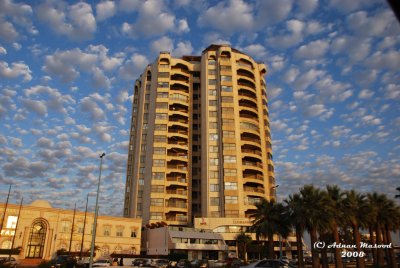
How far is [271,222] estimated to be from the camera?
50688 mm

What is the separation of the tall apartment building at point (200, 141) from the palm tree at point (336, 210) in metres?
41.4

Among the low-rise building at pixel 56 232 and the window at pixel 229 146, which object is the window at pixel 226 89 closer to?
the window at pixel 229 146

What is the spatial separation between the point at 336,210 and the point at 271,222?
375 inches

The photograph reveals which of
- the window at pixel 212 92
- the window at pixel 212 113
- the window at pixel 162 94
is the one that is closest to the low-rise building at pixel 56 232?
the window at pixel 212 113

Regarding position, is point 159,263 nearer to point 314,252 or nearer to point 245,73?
point 314,252

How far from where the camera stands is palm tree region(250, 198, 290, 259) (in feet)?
165

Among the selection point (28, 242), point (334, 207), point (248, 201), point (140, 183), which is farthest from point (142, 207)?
point (334, 207)

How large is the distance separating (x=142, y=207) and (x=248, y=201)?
29.4 metres

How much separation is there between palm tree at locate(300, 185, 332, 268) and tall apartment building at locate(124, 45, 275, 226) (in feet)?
145

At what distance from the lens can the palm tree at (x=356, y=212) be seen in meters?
47.8

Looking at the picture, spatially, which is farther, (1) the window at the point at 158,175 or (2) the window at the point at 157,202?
(1) the window at the point at 158,175

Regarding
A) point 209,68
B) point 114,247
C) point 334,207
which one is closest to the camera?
point 334,207

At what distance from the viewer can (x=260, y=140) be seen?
333ft

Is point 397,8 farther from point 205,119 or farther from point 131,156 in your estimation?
point 131,156
